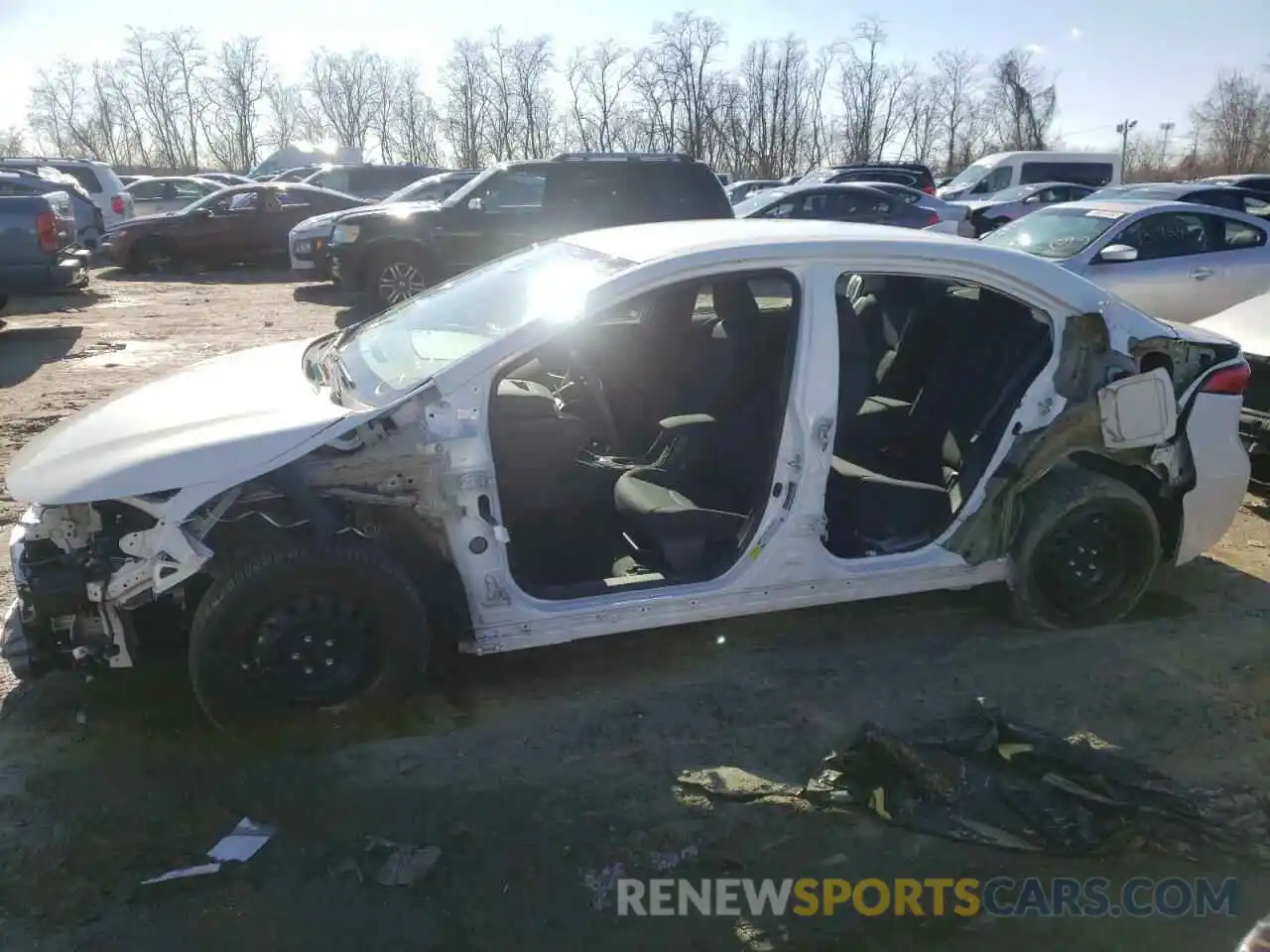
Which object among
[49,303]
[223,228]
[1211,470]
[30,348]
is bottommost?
[1211,470]

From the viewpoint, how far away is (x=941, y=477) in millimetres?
4289

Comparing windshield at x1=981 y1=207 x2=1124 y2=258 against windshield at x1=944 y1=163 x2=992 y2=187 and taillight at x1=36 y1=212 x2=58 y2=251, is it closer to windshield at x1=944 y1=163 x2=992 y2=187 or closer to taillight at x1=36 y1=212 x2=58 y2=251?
taillight at x1=36 y1=212 x2=58 y2=251

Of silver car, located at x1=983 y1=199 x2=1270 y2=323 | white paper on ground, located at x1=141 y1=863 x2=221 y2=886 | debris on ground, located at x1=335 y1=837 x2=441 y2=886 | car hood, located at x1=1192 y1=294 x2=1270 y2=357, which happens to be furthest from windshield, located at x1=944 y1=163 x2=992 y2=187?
white paper on ground, located at x1=141 y1=863 x2=221 y2=886

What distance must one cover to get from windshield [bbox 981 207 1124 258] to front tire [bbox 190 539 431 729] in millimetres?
7799

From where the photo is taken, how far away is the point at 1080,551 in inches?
166

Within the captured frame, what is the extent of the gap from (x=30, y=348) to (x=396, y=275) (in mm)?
4137

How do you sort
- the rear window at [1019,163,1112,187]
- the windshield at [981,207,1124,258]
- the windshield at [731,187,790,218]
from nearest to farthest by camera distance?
the windshield at [981,207,1124,258] < the windshield at [731,187,790,218] < the rear window at [1019,163,1112,187]

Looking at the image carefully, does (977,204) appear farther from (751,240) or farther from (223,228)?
(751,240)

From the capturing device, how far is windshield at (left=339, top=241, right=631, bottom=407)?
359 centimetres

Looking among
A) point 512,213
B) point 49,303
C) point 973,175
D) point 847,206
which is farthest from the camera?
point 973,175

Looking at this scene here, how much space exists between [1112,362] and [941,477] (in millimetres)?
781

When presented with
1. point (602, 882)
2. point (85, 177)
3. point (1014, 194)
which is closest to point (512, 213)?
point (602, 882)

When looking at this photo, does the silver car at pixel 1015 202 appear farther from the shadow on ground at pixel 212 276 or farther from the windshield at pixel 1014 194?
the shadow on ground at pixel 212 276

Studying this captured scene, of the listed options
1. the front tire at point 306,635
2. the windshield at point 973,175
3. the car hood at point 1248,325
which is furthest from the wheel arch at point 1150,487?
the windshield at point 973,175
